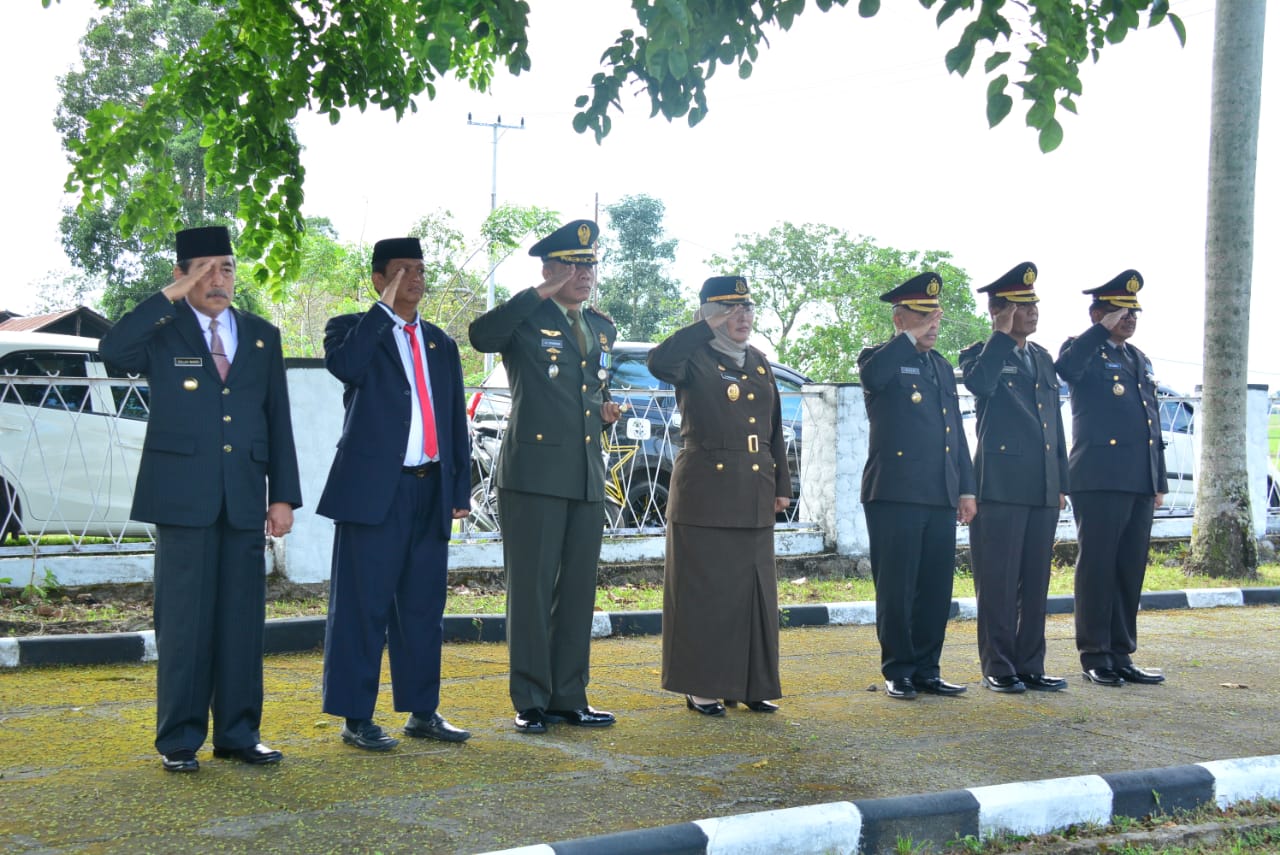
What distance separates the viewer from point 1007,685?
21.0 ft

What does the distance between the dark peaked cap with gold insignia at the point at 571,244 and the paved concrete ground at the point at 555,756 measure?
2.02 metres

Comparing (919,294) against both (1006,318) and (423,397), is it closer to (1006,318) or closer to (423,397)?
(1006,318)

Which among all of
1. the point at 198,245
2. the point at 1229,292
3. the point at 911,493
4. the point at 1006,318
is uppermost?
the point at 1229,292

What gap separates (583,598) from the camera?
557cm

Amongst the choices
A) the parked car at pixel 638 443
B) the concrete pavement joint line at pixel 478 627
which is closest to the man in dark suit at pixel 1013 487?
the concrete pavement joint line at pixel 478 627

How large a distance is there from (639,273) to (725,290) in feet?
130

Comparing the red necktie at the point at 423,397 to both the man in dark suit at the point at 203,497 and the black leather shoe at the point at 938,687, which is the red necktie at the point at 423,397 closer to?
the man in dark suit at the point at 203,497

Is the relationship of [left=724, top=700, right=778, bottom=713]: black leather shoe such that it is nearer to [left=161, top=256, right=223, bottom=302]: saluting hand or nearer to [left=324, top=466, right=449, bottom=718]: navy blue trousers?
[left=324, top=466, right=449, bottom=718]: navy blue trousers

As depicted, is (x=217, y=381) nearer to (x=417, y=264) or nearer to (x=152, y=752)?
(x=417, y=264)

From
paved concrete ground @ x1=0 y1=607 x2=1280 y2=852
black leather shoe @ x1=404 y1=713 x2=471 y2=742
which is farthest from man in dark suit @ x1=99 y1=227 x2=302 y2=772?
black leather shoe @ x1=404 y1=713 x2=471 y2=742

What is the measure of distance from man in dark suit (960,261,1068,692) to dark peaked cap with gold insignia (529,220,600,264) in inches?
88.5

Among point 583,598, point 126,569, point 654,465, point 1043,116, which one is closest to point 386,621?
point 583,598

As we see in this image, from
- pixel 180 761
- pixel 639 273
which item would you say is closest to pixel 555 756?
pixel 180 761

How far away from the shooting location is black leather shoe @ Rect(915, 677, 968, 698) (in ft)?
20.6
